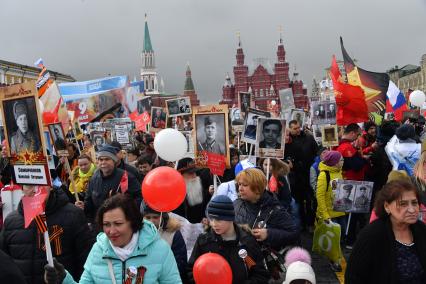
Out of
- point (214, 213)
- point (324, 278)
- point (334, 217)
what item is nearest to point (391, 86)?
point (334, 217)

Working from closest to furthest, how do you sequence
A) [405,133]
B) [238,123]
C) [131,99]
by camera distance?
[405,133] < [238,123] < [131,99]

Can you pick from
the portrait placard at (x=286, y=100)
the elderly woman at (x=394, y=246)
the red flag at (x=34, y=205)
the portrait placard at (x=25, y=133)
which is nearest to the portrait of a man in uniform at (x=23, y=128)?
the portrait placard at (x=25, y=133)

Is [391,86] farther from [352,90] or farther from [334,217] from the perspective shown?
[334,217]

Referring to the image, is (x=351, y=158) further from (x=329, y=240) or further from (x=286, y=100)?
(x=286, y=100)

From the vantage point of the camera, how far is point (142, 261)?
297 centimetres

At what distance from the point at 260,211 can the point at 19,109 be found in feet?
6.84

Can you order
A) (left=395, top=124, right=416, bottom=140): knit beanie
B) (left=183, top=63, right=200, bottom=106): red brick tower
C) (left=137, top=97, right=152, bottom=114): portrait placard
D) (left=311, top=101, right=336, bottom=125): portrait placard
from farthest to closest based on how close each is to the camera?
1. (left=183, top=63, right=200, bottom=106): red brick tower
2. (left=137, top=97, right=152, bottom=114): portrait placard
3. (left=311, top=101, right=336, bottom=125): portrait placard
4. (left=395, top=124, right=416, bottom=140): knit beanie

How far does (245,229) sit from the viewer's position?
3.85m

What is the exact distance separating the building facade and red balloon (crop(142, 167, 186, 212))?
320 feet

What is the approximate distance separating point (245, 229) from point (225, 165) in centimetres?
253

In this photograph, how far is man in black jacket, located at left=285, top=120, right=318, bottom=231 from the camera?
29.9 ft

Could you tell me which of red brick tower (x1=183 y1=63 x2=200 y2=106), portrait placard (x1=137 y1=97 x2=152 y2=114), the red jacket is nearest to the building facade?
red brick tower (x1=183 y1=63 x2=200 y2=106)

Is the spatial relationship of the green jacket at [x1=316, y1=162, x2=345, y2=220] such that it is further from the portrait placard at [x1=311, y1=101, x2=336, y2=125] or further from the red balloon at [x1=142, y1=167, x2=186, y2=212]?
the portrait placard at [x1=311, y1=101, x2=336, y2=125]

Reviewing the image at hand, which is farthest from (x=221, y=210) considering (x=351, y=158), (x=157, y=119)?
(x=157, y=119)
